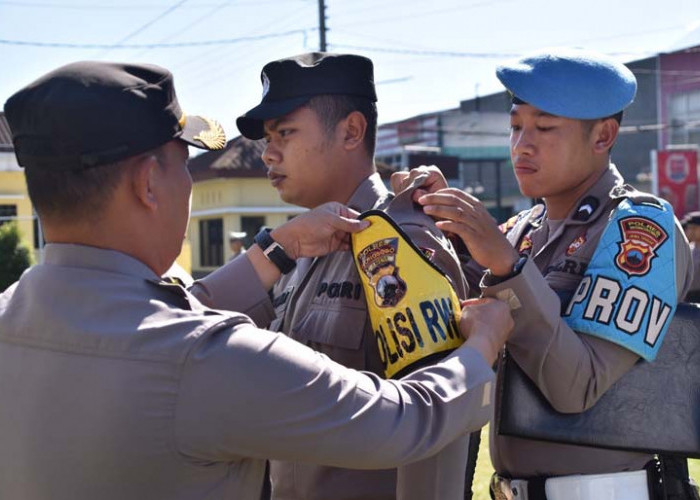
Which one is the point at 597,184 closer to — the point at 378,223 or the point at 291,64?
the point at 378,223

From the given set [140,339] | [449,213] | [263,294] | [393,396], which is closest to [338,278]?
[263,294]

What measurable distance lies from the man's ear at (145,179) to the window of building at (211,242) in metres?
30.8

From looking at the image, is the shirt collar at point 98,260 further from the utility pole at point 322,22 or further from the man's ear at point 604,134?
the utility pole at point 322,22

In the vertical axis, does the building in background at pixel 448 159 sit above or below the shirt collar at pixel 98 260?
below

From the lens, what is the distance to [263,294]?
8.07 ft

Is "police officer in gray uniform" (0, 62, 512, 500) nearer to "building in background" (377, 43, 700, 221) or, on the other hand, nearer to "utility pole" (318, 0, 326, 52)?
"utility pole" (318, 0, 326, 52)

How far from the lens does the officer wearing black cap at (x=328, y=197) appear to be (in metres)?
2.18

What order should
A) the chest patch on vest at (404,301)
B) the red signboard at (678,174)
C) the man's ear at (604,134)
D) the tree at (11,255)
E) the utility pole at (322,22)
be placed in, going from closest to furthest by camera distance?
the chest patch on vest at (404,301) < the man's ear at (604,134) < the tree at (11,255) < the utility pole at (322,22) < the red signboard at (678,174)

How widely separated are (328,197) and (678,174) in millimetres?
26762

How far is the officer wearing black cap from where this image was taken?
218 cm

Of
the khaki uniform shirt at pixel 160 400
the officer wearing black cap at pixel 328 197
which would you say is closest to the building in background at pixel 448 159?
the officer wearing black cap at pixel 328 197

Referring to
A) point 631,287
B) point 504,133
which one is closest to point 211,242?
point 504,133

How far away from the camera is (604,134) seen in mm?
2389

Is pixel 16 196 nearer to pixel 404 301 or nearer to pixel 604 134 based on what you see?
pixel 604 134
